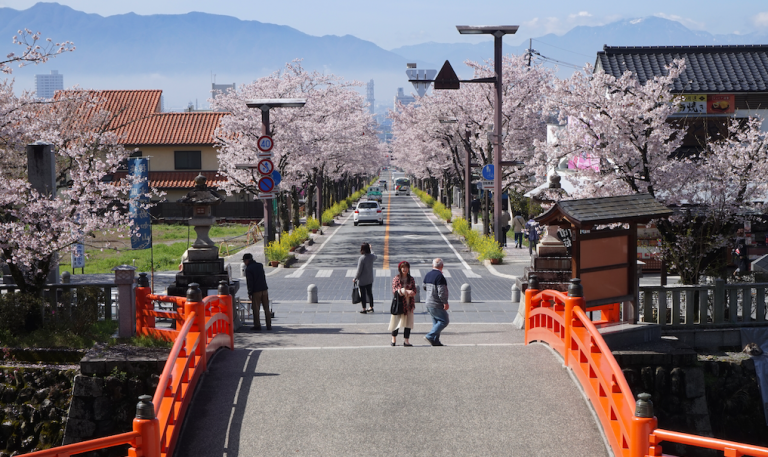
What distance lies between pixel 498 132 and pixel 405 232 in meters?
18.6

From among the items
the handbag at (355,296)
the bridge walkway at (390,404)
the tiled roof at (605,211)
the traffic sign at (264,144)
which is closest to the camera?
the bridge walkway at (390,404)

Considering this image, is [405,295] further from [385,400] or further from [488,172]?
[488,172]

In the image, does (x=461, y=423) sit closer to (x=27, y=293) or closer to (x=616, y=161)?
(x=27, y=293)

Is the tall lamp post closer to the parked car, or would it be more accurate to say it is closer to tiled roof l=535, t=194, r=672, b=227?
tiled roof l=535, t=194, r=672, b=227

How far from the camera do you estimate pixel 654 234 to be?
57.4 ft

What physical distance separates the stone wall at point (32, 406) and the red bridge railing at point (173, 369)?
1.48 m

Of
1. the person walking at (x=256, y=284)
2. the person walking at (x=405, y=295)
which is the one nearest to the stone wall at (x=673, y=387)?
the person walking at (x=405, y=295)

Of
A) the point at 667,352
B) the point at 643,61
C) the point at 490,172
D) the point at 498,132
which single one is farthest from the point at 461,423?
the point at 643,61

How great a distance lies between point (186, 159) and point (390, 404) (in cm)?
4918

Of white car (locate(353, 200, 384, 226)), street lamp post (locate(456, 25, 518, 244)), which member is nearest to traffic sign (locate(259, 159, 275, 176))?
street lamp post (locate(456, 25, 518, 244))

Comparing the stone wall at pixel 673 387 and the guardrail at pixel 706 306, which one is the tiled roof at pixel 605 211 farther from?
the stone wall at pixel 673 387

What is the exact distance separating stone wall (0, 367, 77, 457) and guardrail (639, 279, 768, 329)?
31.0 feet

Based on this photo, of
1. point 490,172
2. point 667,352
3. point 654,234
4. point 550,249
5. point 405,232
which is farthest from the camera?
point 405,232

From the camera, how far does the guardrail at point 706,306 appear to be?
514 inches
